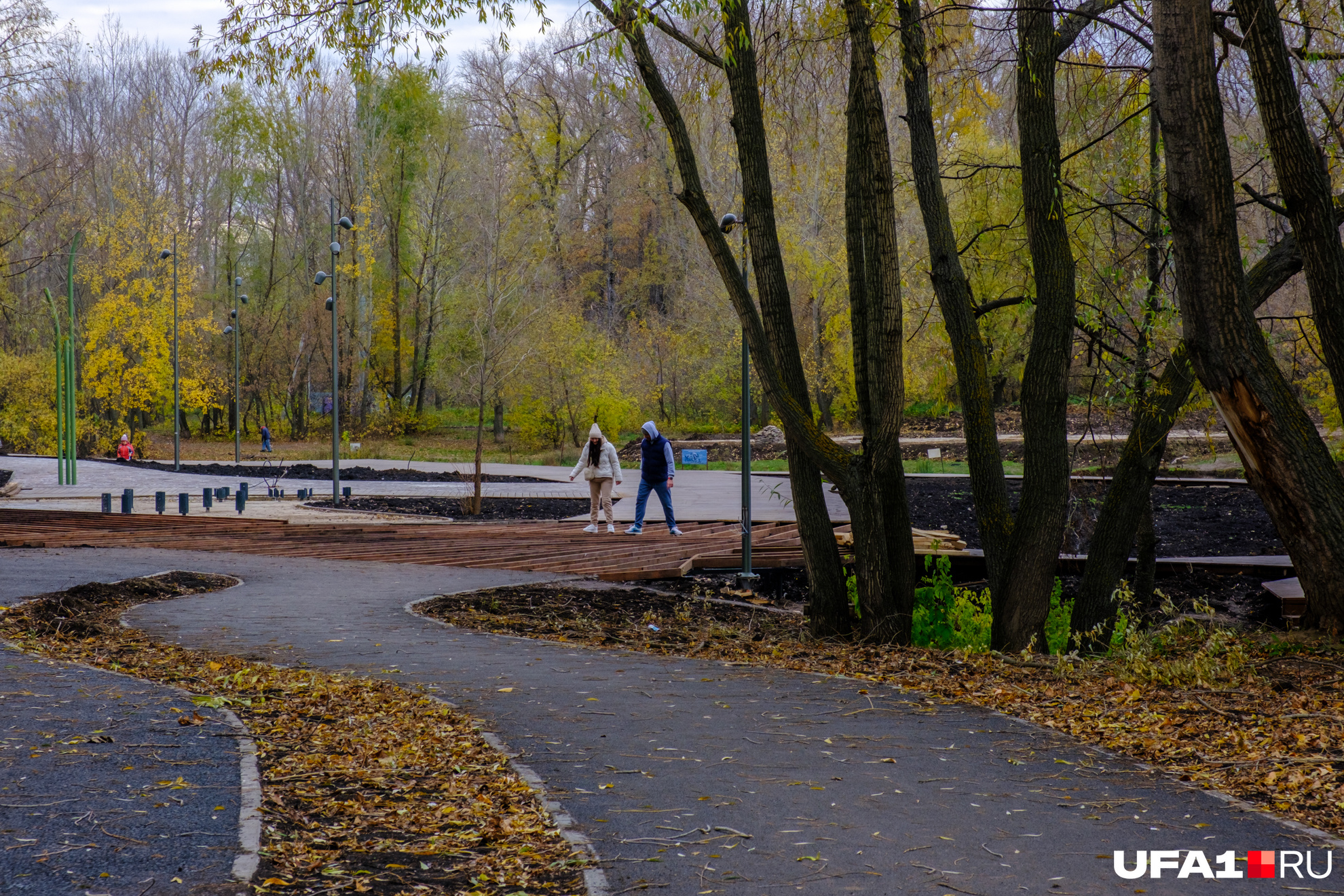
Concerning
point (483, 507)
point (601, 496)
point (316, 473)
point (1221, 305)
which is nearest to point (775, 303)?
point (1221, 305)

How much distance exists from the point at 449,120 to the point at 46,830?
51.6 metres

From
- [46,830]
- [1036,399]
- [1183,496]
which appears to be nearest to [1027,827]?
[46,830]

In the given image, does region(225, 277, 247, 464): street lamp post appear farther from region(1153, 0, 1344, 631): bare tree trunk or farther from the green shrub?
region(1153, 0, 1344, 631): bare tree trunk

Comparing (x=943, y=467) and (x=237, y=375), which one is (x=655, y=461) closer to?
(x=943, y=467)

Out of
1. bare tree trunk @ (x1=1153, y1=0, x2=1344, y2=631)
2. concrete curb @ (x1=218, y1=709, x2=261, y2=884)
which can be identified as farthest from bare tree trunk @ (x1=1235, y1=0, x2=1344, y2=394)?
concrete curb @ (x1=218, y1=709, x2=261, y2=884)

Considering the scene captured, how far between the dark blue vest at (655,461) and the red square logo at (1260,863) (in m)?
12.7

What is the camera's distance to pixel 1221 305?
6512 millimetres

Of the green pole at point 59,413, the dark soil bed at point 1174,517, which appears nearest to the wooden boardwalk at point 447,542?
the dark soil bed at point 1174,517

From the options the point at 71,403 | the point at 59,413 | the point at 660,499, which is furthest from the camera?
the point at 71,403

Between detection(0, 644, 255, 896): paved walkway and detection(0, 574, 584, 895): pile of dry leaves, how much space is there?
191 mm

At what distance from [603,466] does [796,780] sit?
11.8 metres

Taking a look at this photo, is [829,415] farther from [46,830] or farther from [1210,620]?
[46,830]

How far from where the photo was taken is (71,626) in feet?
29.2

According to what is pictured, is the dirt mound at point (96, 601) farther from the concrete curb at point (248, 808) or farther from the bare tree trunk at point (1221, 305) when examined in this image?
the bare tree trunk at point (1221, 305)
